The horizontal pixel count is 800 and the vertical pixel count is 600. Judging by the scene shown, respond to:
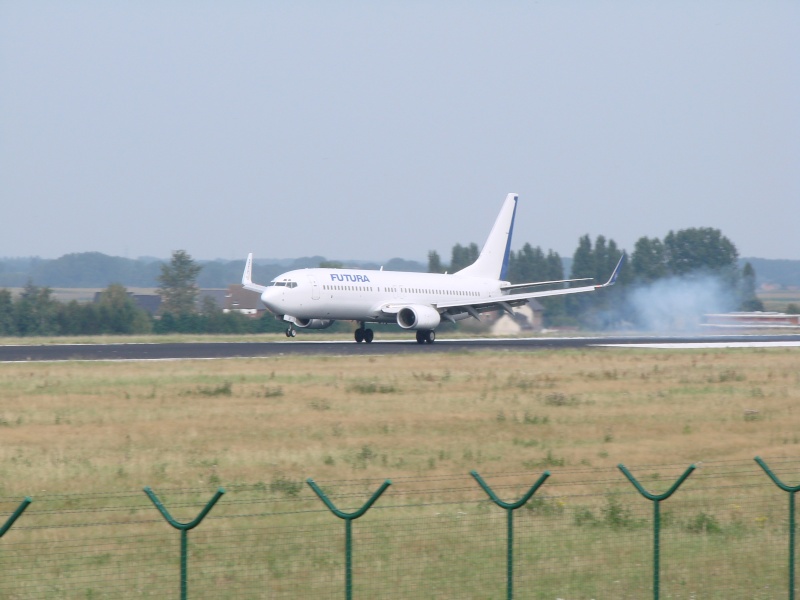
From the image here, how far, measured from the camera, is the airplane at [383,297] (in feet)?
168

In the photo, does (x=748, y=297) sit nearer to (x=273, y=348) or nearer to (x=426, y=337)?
(x=426, y=337)

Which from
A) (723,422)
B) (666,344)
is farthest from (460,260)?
(723,422)

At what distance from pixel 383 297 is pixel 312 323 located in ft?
12.7

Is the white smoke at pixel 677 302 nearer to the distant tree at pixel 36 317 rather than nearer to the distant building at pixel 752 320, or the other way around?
the distant building at pixel 752 320

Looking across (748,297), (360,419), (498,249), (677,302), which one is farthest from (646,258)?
(360,419)

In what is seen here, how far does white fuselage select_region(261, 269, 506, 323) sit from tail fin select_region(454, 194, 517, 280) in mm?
3815

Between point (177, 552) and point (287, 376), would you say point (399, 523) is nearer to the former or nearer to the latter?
point (177, 552)

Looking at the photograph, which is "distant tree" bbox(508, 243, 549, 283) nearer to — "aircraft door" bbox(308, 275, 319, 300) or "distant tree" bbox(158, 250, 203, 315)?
"distant tree" bbox(158, 250, 203, 315)

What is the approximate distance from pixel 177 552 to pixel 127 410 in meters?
13.8

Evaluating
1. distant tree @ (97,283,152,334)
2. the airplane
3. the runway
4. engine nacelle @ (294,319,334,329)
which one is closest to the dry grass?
the runway

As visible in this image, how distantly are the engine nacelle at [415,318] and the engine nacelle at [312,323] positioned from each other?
11.9 feet

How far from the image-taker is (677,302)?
93.9m

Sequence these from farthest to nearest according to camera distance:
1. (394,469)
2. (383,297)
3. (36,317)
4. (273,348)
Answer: (36,317) → (383,297) → (273,348) → (394,469)

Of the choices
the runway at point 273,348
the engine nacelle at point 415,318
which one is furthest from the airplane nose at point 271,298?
the engine nacelle at point 415,318
